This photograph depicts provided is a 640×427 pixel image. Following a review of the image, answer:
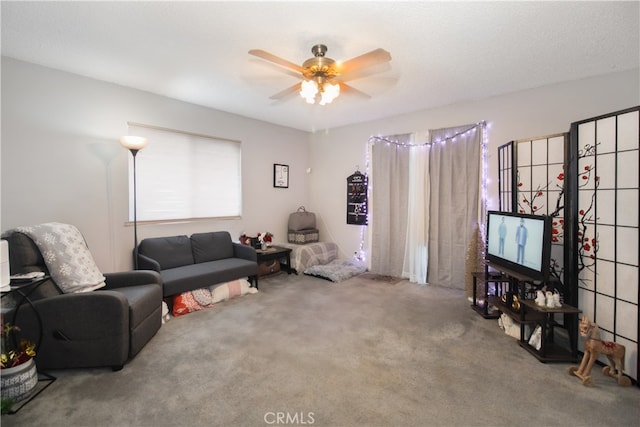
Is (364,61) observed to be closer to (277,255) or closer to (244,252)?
(244,252)

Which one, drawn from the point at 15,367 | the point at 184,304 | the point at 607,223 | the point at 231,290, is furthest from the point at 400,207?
the point at 15,367

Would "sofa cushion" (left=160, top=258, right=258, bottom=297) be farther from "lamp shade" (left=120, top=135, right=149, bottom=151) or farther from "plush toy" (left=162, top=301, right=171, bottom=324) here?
"lamp shade" (left=120, top=135, right=149, bottom=151)

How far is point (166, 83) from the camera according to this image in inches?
132

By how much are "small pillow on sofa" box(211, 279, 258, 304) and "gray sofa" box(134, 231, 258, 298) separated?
9 centimetres

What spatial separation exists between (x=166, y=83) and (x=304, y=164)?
2.87 m

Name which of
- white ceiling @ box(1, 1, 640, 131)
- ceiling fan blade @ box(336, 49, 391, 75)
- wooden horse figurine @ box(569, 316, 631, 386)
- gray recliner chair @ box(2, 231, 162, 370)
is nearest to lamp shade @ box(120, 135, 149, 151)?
white ceiling @ box(1, 1, 640, 131)

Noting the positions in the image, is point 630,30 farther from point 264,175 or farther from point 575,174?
point 264,175

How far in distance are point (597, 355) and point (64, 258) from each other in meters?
4.01

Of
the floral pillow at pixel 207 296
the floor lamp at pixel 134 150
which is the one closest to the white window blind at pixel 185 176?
the floor lamp at pixel 134 150

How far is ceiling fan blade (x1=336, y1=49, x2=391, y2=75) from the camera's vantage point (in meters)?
2.09

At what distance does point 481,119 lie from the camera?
3.86 metres

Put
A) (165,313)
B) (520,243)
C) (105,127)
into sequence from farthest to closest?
(105,127) < (165,313) < (520,243)

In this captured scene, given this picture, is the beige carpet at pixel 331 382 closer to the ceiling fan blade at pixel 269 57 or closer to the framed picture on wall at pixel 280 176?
the ceiling fan blade at pixel 269 57

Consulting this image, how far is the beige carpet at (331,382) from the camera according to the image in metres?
1.72
